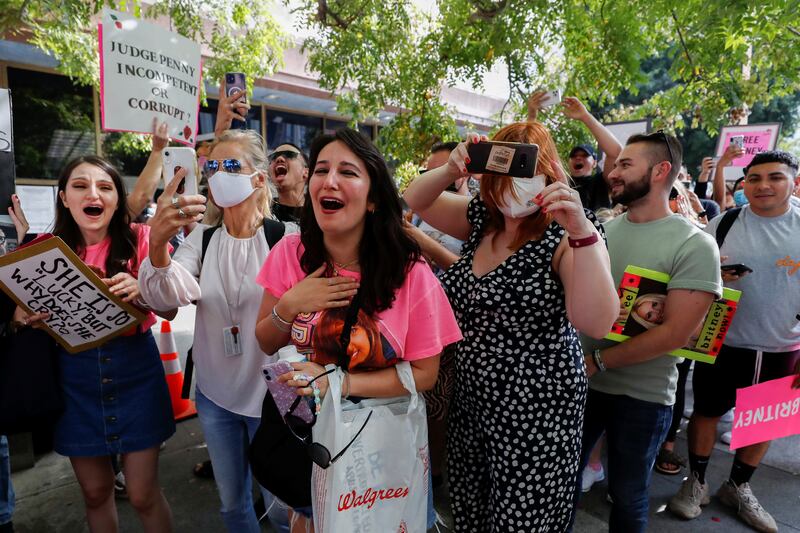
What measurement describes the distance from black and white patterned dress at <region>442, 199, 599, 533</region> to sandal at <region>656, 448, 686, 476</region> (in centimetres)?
215

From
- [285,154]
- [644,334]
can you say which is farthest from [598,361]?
[285,154]

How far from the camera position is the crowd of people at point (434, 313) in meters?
1.62

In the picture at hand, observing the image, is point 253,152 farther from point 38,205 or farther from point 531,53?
point 531,53

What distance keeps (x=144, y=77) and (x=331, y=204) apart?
1.50m

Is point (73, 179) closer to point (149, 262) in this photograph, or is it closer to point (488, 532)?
point (149, 262)

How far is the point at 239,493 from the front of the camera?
2158 millimetres

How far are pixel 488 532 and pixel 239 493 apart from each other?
109cm

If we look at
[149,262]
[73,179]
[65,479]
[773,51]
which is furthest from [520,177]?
[773,51]

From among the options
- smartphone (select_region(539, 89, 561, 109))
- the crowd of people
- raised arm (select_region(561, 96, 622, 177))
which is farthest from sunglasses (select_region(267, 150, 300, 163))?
raised arm (select_region(561, 96, 622, 177))

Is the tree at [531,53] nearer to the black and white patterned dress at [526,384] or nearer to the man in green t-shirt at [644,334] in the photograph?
the man in green t-shirt at [644,334]

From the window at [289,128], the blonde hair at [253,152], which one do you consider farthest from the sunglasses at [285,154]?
the window at [289,128]

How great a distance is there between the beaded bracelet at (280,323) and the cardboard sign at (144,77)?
133 cm

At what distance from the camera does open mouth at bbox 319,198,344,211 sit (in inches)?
64.2

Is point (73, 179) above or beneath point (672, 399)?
above
